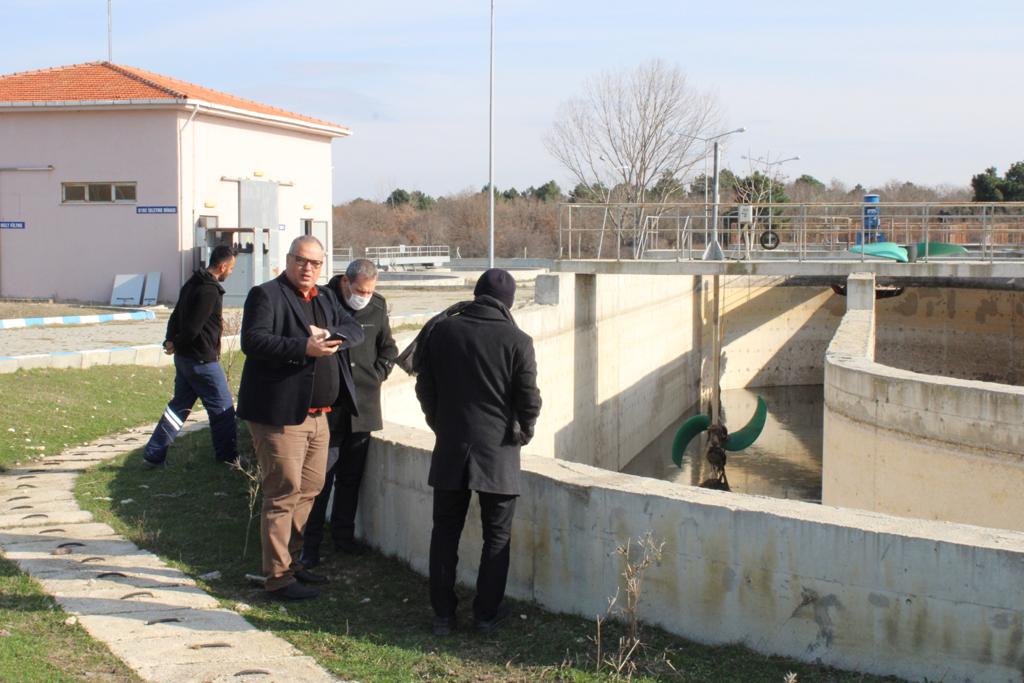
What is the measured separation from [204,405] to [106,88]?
2310cm

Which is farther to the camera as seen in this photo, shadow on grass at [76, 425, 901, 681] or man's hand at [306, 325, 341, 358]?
man's hand at [306, 325, 341, 358]

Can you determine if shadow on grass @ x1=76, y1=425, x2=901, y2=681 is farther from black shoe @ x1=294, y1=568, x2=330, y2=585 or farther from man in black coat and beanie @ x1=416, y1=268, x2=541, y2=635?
man in black coat and beanie @ x1=416, y1=268, x2=541, y2=635

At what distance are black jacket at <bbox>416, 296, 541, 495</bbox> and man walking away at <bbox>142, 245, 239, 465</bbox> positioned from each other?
146 inches

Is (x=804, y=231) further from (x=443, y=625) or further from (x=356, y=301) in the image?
(x=443, y=625)

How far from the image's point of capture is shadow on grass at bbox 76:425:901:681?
15.8 feet

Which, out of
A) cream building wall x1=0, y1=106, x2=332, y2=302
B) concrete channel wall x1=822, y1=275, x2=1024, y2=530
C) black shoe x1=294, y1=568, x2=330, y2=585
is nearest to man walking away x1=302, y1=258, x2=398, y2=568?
black shoe x1=294, y1=568, x2=330, y2=585

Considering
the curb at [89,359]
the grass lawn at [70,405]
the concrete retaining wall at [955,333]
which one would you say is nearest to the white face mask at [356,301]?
the grass lawn at [70,405]

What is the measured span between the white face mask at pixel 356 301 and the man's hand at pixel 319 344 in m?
1.05

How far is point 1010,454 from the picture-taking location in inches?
415

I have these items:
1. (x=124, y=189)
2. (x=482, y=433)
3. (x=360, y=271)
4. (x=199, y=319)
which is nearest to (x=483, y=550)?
(x=482, y=433)

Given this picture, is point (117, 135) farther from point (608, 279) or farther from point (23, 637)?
point (23, 637)

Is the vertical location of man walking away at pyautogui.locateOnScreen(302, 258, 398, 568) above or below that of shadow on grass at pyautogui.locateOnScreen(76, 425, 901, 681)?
above

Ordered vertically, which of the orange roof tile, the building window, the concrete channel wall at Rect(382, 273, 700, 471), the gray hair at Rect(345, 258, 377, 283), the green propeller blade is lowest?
the green propeller blade

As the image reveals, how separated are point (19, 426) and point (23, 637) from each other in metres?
6.09
